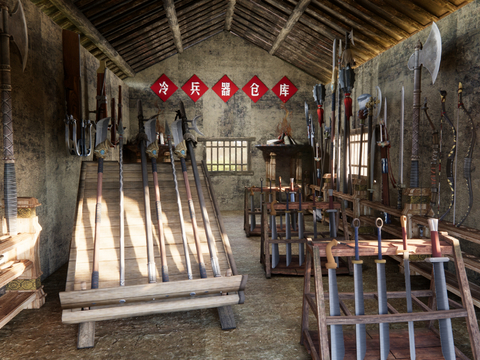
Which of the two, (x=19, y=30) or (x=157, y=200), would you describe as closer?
(x=19, y=30)

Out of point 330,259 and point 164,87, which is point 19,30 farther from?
point 164,87

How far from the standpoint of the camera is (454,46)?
387 cm

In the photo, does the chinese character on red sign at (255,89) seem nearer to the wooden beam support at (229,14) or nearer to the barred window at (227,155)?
the barred window at (227,155)

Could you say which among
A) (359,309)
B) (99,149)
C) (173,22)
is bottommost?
(359,309)

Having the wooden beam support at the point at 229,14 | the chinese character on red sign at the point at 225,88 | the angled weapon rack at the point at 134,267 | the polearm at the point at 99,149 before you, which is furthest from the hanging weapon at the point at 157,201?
the chinese character on red sign at the point at 225,88

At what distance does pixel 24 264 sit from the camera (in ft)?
9.59

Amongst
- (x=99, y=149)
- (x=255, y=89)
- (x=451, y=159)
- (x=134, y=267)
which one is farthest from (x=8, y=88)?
(x=255, y=89)

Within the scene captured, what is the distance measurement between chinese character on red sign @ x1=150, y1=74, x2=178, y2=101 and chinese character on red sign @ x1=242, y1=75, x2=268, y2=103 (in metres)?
1.82

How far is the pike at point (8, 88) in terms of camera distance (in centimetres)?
266

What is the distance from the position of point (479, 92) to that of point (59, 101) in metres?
4.80

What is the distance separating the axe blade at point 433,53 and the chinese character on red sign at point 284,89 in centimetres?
522

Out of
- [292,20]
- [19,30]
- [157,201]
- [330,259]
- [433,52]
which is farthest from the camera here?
[292,20]

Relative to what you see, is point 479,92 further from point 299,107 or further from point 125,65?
point 125,65

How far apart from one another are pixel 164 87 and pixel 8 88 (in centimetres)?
617
